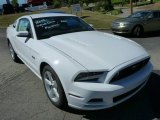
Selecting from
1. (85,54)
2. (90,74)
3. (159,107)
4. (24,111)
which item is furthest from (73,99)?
(159,107)

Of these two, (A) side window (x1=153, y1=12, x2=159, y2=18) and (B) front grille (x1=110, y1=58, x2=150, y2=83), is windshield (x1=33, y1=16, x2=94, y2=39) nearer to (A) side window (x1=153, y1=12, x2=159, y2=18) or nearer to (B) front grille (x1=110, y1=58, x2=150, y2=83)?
(B) front grille (x1=110, y1=58, x2=150, y2=83)

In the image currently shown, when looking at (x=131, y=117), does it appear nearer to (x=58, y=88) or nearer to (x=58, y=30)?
(x=58, y=88)

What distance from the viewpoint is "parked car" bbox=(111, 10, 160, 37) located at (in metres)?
12.4

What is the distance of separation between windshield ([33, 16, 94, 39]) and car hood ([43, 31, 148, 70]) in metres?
0.28

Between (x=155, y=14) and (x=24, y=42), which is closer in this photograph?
(x=24, y=42)

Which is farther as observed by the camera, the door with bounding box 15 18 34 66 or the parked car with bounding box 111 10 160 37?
the parked car with bounding box 111 10 160 37

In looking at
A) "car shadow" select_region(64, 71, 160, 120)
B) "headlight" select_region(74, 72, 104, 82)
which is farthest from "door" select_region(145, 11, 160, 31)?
"headlight" select_region(74, 72, 104, 82)

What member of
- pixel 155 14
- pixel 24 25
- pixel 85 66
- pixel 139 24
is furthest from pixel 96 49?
pixel 155 14

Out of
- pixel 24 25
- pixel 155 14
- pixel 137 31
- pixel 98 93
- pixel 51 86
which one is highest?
pixel 24 25

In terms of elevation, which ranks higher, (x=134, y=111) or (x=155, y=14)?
(x=155, y=14)

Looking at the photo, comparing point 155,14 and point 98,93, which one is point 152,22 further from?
point 98,93

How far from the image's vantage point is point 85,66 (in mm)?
3783

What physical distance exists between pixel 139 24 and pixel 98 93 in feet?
31.7

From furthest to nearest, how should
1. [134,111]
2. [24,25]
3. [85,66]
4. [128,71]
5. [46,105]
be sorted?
1. [24,25]
2. [46,105]
3. [134,111]
4. [128,71]
5. [85,66]
